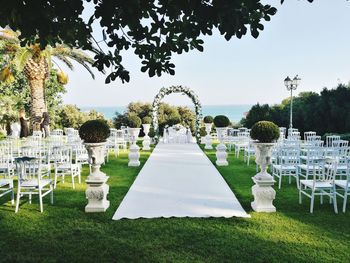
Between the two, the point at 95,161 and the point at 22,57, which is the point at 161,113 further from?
the point at 95,161

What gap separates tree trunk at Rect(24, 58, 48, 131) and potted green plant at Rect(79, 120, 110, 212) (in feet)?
31.6

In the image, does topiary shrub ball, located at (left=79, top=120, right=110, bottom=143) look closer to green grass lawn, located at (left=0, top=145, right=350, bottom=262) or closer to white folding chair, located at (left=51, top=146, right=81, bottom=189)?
green grass lawn, located at (left=0, top=145, right=350, bottom=262)

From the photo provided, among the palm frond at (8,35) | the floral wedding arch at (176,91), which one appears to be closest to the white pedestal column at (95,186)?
the palm frond at (8,35)

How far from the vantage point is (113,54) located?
307cm

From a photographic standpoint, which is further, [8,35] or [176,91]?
[176,91]

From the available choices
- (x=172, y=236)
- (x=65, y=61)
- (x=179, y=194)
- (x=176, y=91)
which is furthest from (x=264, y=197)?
(x=65, y=61)

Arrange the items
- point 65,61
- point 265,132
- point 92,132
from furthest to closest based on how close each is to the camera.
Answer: point 65,61
point 92,132
point 265,132

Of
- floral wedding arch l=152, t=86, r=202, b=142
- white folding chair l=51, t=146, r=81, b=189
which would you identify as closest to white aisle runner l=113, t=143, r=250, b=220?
white folding chair l=51, t=146, r=81, b=189

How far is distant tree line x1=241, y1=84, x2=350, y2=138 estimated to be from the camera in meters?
17.0

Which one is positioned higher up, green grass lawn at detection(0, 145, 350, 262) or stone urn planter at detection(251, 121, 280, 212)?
stone urn planter at detection(251, 121, 280, 212)

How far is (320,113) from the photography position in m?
17.9

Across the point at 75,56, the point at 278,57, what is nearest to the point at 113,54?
the point at 75,56

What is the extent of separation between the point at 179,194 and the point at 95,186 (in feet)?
5.59

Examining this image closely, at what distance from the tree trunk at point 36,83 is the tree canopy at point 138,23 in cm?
1159
